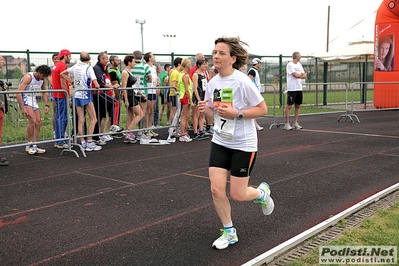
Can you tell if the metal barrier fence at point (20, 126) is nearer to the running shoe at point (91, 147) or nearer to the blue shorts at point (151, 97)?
the running shoe at point (91, 147)

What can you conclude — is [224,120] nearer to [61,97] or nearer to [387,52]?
[61,97]

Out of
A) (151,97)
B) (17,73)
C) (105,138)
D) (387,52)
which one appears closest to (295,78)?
(151,97)

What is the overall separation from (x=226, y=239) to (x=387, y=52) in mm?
17546

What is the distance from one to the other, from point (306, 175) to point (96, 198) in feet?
10.5

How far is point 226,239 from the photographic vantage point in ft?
14.2

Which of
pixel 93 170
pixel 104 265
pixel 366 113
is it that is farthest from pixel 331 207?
pixel 366 113

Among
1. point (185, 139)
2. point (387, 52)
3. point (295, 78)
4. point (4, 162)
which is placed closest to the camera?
point (4, 162)

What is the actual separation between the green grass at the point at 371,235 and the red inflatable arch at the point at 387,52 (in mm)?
15555

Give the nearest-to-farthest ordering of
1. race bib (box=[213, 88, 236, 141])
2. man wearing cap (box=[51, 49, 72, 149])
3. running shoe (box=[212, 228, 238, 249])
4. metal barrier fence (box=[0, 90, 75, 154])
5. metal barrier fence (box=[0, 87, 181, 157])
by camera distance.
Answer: race bib (box=[213, 88, 236, 141]) < running shoe (box=[212, 228, 238, 249]) < metal barrier fence (box=[0, 90, 75, 154]) < metal barrier fence (box=[0, 87, 181, 157]) < man wearing cap (box=[51, 49, 72, 149])

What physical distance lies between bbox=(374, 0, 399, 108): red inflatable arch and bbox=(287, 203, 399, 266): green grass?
15555 millimetres

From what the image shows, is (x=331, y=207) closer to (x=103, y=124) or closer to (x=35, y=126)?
(x=35, y=126)

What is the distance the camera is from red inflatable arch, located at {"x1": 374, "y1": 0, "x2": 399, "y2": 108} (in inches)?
760

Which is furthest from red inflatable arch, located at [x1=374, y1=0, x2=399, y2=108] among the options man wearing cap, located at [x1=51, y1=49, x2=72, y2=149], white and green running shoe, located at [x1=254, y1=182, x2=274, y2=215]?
white and green running shoe, located at [x1=254, y1=182, x2=274, y2=215]

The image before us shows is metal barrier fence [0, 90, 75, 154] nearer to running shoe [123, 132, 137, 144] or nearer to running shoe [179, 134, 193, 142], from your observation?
running shoe [123, 132, 137, 144]
